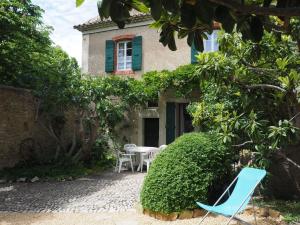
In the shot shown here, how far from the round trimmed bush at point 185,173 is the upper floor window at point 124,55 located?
950 centimetres

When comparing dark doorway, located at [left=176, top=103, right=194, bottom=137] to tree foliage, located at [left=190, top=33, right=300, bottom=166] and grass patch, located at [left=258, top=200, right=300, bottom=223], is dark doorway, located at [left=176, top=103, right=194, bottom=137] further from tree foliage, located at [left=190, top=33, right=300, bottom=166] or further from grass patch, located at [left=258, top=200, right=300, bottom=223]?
grass patch, located at [left=258, top=200, right=300, bottom=223]

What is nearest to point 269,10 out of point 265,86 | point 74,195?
point 265,86

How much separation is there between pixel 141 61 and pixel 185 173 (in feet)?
31.9

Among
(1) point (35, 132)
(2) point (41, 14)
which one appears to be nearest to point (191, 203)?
(1) point (35, 132)

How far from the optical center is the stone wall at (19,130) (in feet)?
40.3

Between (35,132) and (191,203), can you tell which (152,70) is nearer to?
(35,132)

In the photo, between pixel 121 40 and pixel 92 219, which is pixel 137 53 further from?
pixel 92 219

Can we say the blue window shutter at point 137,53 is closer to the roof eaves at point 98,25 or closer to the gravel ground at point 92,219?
the roof eaves at point 98,25

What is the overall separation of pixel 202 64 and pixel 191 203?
94.3 inches

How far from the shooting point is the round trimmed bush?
6758 mm

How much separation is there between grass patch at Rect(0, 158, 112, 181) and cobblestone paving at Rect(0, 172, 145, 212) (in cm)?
53

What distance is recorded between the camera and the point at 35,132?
13648 millimetres

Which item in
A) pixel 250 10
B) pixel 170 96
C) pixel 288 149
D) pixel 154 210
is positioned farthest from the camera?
pixel 170 96

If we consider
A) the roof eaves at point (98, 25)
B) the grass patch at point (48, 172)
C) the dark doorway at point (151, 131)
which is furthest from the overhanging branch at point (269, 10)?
the roof eaves at point (98, 25)
